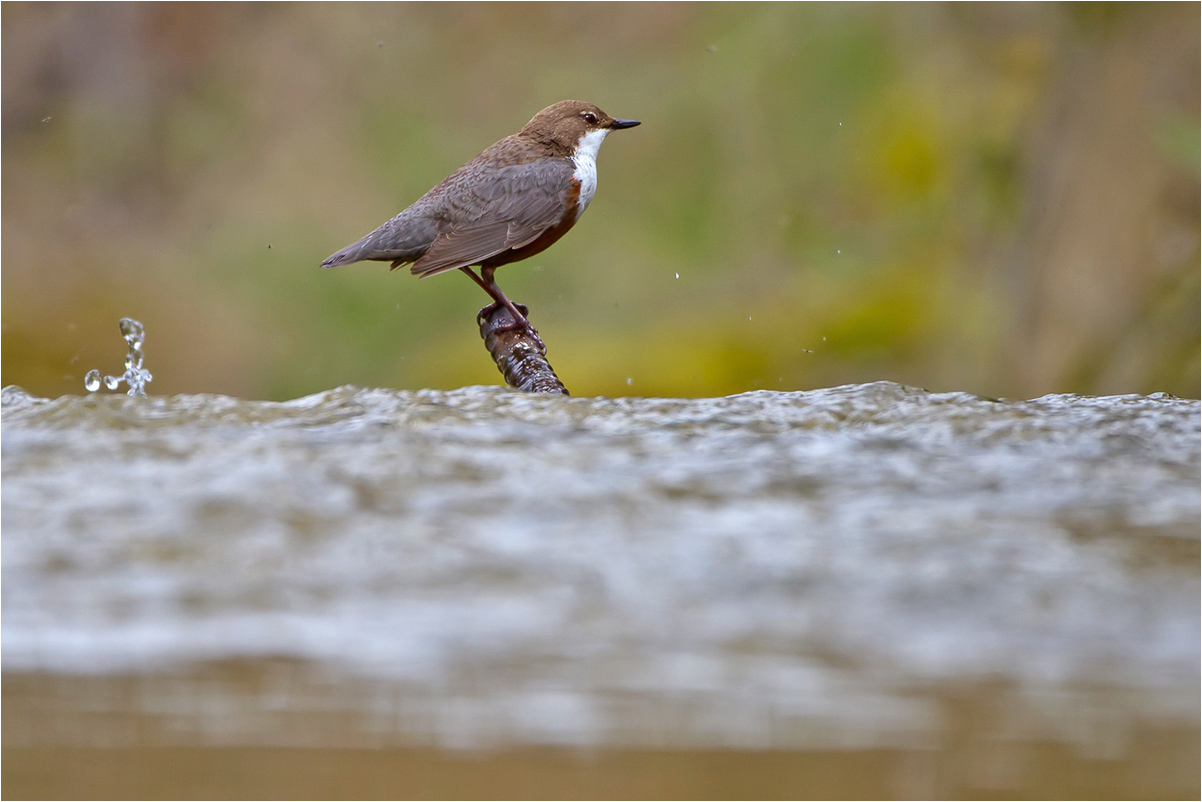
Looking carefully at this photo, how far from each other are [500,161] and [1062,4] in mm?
4655

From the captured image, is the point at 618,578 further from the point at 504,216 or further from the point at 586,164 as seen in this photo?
the point at 586,164

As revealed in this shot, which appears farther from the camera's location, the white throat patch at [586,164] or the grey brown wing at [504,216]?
the white throat patch at [586,164]

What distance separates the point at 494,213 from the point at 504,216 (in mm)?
37

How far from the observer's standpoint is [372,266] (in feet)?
34.0

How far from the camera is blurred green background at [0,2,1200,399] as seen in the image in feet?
24.4

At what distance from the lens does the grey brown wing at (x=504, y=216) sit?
13.1ft

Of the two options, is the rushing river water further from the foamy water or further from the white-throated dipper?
the white-throated dipper

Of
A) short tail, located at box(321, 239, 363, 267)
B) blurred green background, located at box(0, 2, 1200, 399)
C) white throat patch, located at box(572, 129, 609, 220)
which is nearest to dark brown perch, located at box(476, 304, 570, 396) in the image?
short tail, located at box(321, 239, 363, 267)

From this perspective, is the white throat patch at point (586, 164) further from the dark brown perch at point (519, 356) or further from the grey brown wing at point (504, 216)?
the dark brown perch at point (519, 356)

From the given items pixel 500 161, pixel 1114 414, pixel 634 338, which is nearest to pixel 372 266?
pixel 634 338

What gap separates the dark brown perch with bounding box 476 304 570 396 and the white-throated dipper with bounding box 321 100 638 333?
0.68 ft

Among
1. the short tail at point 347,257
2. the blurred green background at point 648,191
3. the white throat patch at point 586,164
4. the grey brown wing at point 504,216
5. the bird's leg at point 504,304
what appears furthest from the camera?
the blurred green background at point 648,191

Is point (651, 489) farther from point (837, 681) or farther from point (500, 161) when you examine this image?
point (500, 161)

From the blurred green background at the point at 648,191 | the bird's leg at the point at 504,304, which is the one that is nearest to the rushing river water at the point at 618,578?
the bird's leg at the point at 504,304
